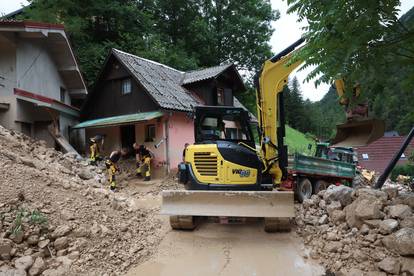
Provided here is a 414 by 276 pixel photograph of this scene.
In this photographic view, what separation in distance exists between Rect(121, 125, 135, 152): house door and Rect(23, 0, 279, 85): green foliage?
7171 millimetres

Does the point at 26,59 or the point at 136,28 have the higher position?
the point at 136,28

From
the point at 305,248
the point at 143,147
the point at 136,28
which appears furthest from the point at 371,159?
the point at 305,248

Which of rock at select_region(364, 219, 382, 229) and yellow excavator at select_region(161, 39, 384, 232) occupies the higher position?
yellow excavator at select_region(161, 39, 384, 232)

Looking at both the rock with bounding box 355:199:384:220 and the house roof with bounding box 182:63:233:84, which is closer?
the rock with bounding box 355:199:384:220

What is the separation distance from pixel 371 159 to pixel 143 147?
28.6 meters

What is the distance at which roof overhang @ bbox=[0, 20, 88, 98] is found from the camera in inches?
542

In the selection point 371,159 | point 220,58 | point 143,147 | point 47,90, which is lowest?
point 371,159

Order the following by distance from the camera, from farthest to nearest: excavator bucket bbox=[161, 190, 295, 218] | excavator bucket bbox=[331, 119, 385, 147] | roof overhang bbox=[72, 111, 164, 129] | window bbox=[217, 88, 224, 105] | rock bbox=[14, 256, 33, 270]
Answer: window bbox=[217, 88, 224, 105]
roof overhang bbox=[72, 111, 164, 129]
excavator bucket bbox=[161, 190, 295, 218]
excavator bucket bbox=[331, 119, 385, 147]
rock bbox=[14, 256, 33, 270]

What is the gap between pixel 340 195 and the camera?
7.21 meters

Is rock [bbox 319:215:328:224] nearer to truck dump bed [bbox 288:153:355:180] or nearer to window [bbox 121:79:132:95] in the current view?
truck dump bed [bbox 288:153:355:180]

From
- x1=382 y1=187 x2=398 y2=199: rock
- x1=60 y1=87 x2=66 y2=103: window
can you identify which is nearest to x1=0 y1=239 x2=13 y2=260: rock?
x1=382 y1=187 x2=398 y2=199: rock

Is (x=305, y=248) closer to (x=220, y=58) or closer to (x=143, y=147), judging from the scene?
(x=143, y=147)

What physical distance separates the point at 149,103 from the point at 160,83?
5.91 feet

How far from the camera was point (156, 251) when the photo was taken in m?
6.64
